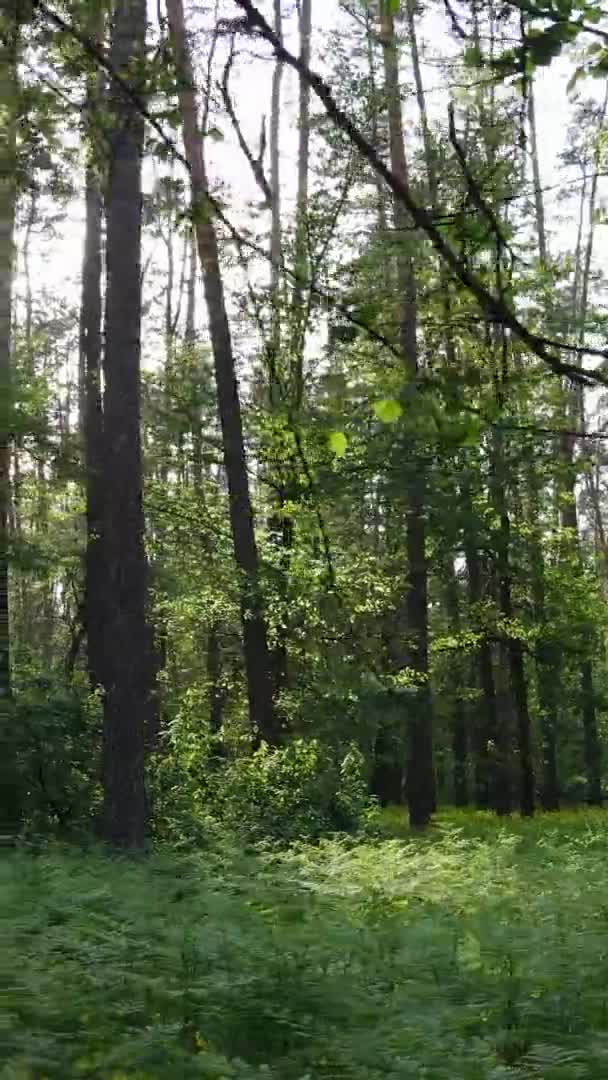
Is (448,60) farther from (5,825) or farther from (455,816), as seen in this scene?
(455,816)

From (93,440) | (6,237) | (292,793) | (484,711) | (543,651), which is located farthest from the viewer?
(484,711)

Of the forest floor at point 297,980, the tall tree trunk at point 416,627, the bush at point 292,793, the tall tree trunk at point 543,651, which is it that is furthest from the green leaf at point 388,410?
the tall tree trunk at point 416,627

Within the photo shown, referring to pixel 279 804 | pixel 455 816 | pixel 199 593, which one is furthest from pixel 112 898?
pixel 455 816

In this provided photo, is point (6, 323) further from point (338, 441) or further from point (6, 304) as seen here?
point (338, 441)

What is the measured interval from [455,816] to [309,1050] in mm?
16689

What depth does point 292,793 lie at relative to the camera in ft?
40.5

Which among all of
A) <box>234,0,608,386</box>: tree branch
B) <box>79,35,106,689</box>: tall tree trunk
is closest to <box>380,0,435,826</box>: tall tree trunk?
<box>79,35,106,689</box>: tall tree trunk

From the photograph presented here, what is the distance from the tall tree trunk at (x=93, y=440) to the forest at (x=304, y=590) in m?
0.07

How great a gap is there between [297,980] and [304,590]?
35.0 ft

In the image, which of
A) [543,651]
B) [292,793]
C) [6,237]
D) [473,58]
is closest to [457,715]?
[543,651]

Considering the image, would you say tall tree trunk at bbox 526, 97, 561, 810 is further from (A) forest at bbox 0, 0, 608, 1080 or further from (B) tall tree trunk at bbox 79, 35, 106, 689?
(B) tall tree trunk at bbox 79, 35, 106, 689

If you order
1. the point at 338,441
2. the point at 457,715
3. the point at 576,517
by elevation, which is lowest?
the point at 457,715

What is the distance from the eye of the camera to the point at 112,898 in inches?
237

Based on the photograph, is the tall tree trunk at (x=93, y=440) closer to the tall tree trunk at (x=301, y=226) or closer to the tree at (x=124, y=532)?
the tree at (x=124, y=532)
